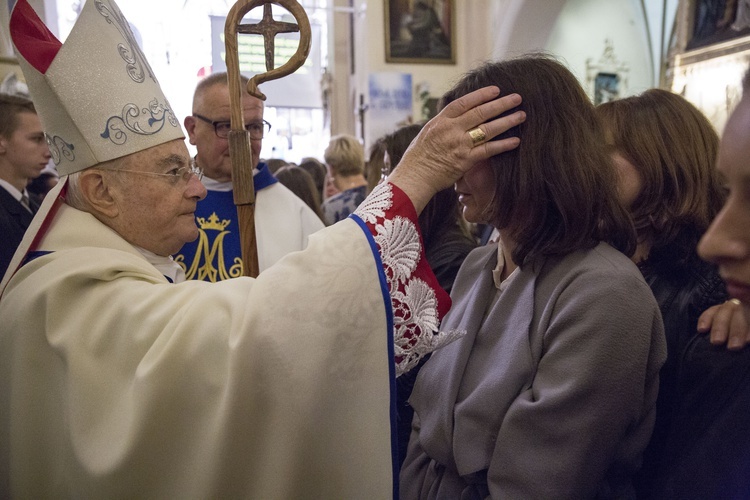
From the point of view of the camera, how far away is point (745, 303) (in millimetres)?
917

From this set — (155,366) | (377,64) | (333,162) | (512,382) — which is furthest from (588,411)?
(377,64)

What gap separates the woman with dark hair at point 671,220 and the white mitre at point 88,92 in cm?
127

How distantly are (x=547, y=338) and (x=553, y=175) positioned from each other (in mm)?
374

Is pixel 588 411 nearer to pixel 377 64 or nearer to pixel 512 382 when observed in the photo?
pixel 512 382

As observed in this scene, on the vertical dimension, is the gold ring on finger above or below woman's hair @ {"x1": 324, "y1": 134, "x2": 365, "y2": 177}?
above

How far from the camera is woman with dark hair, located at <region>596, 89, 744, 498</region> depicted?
164 cm

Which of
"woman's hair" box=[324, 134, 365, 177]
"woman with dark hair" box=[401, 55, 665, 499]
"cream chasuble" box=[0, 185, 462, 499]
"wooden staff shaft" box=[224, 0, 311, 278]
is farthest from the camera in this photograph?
"woman's hair" box=[324, 134, 365, 177]

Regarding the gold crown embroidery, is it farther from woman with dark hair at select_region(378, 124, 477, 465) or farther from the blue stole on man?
woman with dark hair at select_region(378, 124, 477, 465)

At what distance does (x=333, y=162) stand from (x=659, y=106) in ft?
11.2

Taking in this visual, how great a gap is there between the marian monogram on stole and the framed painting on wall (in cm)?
930

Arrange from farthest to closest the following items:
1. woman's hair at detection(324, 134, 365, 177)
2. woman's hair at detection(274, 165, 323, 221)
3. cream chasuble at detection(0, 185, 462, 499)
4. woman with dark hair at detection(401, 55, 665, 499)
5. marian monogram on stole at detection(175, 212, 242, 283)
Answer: woman's hair at detection(324, 134, 365, 177) → woman's hair at detection(274, 165, 323, 221) → marian monogram on stole at detection(175, 212, 242, 283) → woman with dark hair at detection(401, 55, 665, 499) → cream chasuble at detection(0, 185, 462, 499)

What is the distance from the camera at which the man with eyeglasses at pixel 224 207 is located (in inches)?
117

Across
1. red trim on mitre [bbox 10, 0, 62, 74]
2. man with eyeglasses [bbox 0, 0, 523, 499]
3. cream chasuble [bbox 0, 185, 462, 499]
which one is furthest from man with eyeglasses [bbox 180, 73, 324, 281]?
cream chasuble [bbox 0, 185, 462, 499]

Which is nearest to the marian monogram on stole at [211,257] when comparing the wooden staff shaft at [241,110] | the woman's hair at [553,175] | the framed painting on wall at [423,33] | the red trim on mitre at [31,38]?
the wooden staff shaft at [241,110]
